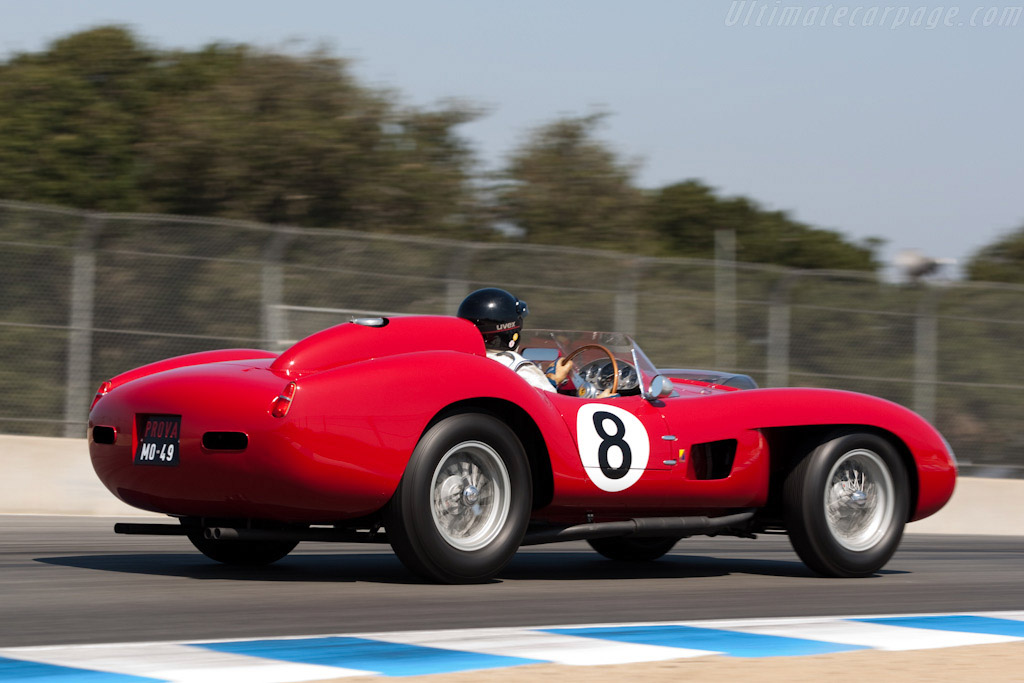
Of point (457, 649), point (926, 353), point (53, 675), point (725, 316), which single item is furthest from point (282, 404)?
point (926, 353)

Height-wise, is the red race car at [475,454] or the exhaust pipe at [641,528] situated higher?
the red race car at [475,454]

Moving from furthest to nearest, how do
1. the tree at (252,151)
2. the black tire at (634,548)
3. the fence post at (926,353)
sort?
the tree at (252,151)
the fence post at (926,353)
the black tire at (634,548)

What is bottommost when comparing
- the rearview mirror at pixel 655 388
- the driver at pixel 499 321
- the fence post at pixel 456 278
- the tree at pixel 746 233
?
the rearview mirror at pixel 655 388

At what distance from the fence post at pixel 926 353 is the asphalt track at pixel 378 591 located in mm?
4690

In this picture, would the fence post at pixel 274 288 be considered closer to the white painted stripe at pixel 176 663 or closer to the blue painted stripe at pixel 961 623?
the blue painted stripe at pixel 961 623

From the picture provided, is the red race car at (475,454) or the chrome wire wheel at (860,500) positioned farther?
the chrome wire wheel at (860,500)

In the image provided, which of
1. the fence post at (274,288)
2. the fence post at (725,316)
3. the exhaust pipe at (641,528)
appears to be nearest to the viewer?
the exhaust pipe at (641,528)

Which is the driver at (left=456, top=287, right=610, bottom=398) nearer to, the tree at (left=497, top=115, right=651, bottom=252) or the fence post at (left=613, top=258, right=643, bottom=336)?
the fence post at (left=613, top=258, right=643, bottom=336)

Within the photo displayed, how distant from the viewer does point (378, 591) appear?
6.02m

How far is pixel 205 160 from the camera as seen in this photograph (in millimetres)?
20969

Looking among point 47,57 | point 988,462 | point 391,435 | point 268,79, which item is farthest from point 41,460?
point 47,57

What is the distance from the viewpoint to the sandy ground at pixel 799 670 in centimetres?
413

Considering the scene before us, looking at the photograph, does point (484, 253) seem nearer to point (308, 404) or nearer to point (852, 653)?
point (308, 404)

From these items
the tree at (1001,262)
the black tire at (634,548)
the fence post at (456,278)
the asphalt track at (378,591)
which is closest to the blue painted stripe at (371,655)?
the asphalt track at (378,591)
